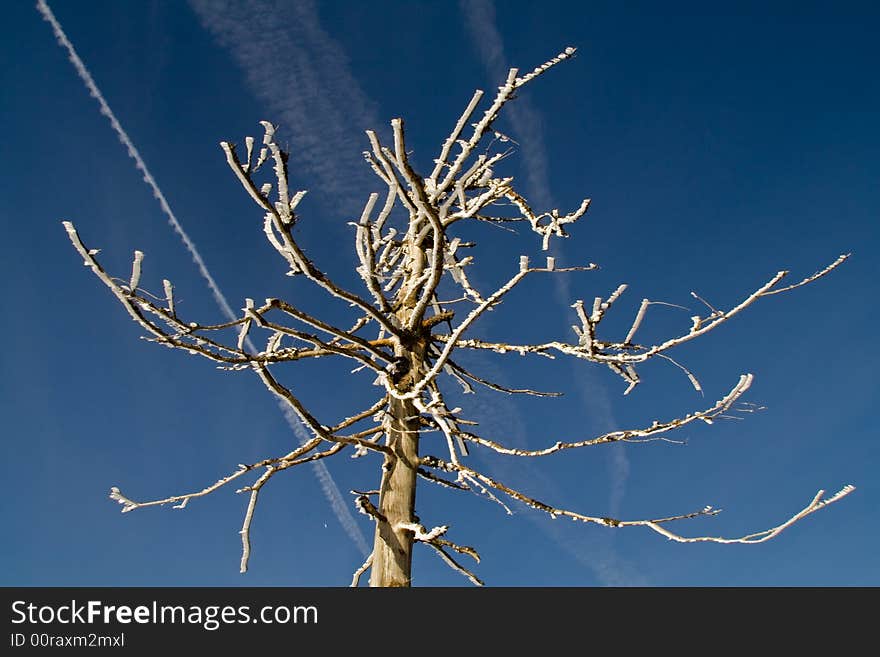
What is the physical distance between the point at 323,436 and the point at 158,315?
134 cm

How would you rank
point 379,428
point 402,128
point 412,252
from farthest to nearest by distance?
point 412,252 → point 379,428 → point 402,128

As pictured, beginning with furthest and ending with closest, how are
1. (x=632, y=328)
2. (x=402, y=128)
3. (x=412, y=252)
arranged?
(x=412, y=252) → (x=632, y=328) → (x=402, y=128)

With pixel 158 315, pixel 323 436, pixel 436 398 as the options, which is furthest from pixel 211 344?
pixel 436 398

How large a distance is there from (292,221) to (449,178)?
115 centimetres

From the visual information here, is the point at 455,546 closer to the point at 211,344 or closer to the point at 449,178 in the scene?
the point at 211,344

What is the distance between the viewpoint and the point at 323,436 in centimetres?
385

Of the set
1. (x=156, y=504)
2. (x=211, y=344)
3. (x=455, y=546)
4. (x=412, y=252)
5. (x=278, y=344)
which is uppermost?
(x=412, y=252)

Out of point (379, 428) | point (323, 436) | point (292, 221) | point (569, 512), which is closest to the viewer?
point (292, 221)

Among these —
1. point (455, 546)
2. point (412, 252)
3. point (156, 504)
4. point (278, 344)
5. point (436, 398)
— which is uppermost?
point (412, 252)

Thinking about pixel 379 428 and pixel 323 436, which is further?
pixel 379 428

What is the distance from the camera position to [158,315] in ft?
12.6

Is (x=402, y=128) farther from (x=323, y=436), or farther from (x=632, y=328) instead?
(x=632, y=328)

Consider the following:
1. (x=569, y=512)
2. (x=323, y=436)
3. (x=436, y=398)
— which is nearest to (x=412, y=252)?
(x=436, y=398)
